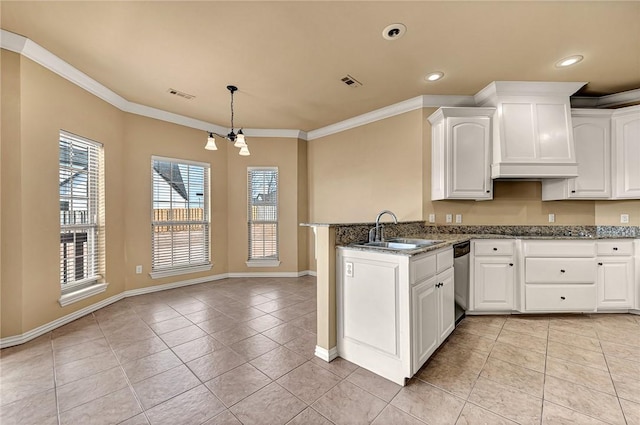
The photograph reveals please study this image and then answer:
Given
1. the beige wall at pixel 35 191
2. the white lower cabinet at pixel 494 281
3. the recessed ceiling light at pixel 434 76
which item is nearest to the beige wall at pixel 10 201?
the beige wall at pixel 35 191

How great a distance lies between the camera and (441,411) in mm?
1591

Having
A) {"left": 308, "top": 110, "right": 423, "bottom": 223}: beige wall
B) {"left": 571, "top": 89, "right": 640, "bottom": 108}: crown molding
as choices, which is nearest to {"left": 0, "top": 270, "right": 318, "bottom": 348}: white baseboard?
{"left": 308, "top": 110, "right": 423, "bottom": 223}: beige wall

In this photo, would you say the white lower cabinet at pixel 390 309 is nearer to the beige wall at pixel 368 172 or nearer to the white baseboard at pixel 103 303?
the beige wall at pixel 368 172

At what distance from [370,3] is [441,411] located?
281 centimetres

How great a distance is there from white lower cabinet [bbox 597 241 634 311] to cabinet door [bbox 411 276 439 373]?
2.41 m

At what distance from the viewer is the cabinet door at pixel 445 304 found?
2.21m

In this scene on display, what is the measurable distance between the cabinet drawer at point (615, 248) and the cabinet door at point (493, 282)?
1.02m

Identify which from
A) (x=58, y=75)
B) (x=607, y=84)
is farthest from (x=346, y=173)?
(x=58, y=75)

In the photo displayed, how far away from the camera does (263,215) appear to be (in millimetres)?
4926

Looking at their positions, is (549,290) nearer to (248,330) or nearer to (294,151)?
(248,330)

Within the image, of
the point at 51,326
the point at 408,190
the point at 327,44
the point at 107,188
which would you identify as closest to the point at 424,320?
the point at 408,190

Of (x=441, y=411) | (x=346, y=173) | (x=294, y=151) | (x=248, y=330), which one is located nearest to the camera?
(x=441, y=411)

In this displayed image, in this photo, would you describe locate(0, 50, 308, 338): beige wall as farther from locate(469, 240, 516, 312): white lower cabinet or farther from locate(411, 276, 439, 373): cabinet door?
locate(411, 276, 439, 373): cabinet door

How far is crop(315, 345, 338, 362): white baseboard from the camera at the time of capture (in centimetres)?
214
